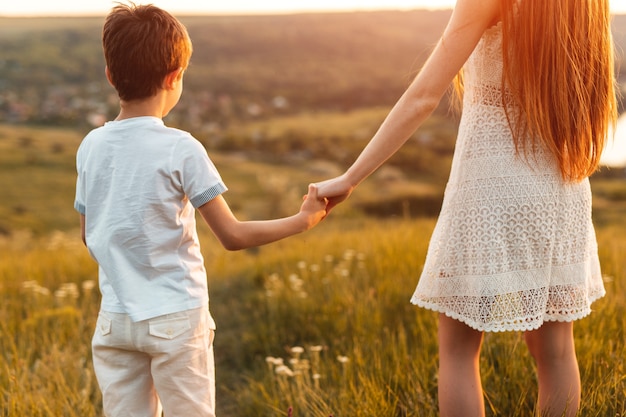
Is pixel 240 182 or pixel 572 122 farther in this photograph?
pixel 240 182

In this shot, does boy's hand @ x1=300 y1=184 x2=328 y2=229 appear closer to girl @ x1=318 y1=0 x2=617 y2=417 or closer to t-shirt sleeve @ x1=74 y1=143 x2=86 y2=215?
girl @ x1=318 y1=0 x2=617 y2=417

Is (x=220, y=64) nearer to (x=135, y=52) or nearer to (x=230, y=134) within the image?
(x=230, y=134)

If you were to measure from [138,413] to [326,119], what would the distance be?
24.8 meters

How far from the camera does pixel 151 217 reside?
5.30ft

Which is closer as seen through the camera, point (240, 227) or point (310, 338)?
Result: point (240, 227)

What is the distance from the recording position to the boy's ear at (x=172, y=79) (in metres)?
1.63

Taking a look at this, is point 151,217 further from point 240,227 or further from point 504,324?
point 504,324

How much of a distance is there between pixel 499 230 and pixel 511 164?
19 cm

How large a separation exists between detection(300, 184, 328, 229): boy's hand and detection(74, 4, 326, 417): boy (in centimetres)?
26

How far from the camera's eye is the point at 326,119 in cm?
2620

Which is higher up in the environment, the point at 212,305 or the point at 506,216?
the point at 506,216

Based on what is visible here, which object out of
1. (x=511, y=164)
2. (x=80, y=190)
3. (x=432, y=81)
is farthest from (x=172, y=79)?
(x=511, y=164)

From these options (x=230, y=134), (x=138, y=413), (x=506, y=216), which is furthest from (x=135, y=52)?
(x=230, y=134)

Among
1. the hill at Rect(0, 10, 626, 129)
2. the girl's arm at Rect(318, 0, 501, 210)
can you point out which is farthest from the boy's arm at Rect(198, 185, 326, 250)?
the hill at Rect(0, 10, 626, 129)
